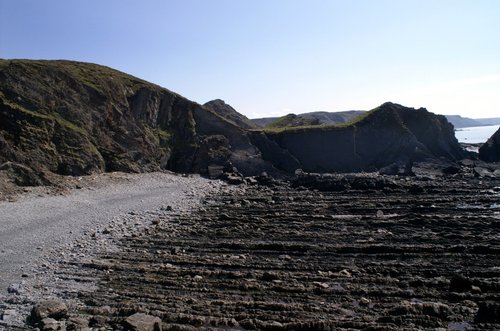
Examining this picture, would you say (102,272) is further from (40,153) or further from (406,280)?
(40,153)

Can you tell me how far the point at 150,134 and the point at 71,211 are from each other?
24540 millimetres

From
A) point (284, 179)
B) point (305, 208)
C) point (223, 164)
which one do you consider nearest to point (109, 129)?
point (223, 164)

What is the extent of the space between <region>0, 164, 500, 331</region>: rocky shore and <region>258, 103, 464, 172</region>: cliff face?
31.0m

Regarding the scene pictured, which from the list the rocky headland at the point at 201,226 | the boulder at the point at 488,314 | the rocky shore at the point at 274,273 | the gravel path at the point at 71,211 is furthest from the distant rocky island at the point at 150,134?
the boulder at the point at 488,314

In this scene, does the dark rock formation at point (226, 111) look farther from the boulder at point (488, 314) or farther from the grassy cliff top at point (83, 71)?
the boulder at point (488, 314)

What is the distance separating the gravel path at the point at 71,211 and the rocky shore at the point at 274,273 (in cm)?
89

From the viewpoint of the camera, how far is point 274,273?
635 inches

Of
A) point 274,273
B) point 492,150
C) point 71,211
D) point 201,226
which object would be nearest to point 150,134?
point 71,211

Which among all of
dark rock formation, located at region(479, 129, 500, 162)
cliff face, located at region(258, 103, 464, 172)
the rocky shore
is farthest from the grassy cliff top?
dark rock formation, located at region(479, 129, 500, 162)

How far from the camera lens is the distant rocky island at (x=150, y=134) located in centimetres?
3594

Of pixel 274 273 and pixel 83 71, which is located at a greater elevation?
pixel 83 71

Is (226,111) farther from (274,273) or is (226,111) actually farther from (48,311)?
(48,311)

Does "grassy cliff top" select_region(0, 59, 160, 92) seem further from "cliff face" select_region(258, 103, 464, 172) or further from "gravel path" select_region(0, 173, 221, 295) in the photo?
"cliff face" select_region(258, 103, 464, 172)

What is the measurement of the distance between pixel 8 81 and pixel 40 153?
8729 mm
